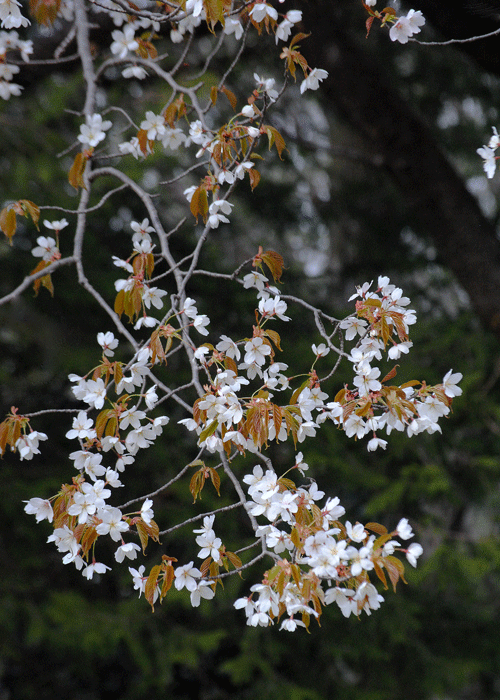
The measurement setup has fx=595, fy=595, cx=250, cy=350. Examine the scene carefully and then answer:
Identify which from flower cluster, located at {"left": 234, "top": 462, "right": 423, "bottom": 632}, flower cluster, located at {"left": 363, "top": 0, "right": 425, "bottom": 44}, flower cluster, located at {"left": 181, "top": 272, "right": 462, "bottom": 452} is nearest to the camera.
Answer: flower cluster, located at {"left": 234, "top": 462, "right": 423, "bottom": 632}

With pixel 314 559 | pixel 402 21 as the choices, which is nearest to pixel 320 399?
pixel 314 559

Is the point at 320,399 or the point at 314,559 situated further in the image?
the point at 320,399

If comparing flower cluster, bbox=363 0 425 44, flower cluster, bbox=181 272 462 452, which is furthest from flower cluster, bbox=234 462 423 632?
flower cluster, bbox=363 0 425 44

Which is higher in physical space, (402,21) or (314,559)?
(402,21)

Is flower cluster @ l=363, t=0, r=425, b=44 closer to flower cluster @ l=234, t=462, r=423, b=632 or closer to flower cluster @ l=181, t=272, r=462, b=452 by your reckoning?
flower cluster @ l=181, t=272, r=462, b=452

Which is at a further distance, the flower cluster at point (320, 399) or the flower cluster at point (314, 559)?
the flower cluster at point (320, 399)

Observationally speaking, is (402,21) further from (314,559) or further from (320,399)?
(314,559)

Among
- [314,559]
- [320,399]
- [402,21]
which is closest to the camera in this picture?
[314,559]

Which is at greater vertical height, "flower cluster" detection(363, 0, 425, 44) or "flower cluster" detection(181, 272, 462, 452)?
"flower cluster" detection(363, 0, 425, 44)

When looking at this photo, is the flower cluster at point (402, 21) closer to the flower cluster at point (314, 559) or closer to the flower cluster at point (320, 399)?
the flower cluster at point (320, 399)

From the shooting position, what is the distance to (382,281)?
1.26m

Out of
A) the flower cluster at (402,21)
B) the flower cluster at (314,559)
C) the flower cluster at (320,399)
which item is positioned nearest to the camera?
the flower cluster at (314,559)

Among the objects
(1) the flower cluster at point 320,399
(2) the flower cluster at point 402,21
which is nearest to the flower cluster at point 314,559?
(1) the flower cluster at point 320,399

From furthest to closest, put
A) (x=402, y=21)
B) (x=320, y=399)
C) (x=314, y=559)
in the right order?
1. (x=402, y=21)
2. (x=320, y=399)
3. (x=314, y=559)
